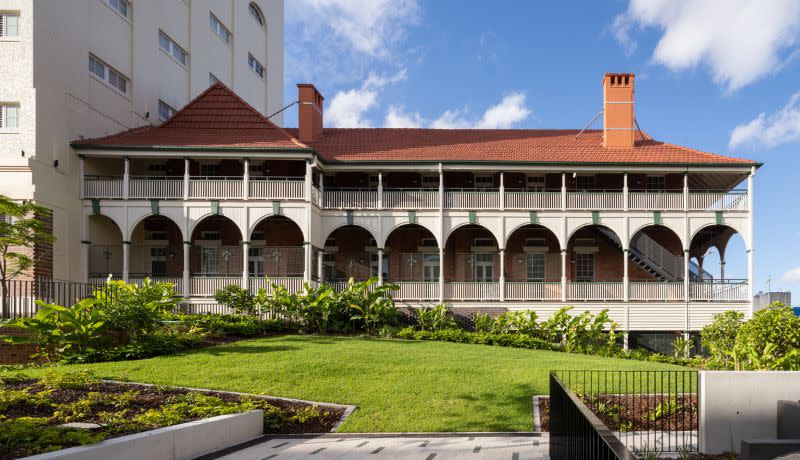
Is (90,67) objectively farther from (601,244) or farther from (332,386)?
(601,244)

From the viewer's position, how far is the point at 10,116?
→ 22.9 metres

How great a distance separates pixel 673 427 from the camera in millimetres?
11508

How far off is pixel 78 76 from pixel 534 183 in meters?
19.4

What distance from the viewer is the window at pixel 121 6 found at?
27309 millimetres

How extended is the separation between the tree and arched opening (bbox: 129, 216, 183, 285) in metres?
5.14

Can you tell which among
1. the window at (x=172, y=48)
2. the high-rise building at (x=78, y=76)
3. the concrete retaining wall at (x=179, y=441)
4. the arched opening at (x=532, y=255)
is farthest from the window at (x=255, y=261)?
the concrete retaining wall at (x=179, y=441)

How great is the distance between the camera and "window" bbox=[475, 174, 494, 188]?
28453 mm

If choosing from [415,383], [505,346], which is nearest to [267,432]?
[415,383]

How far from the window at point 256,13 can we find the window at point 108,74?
1342 cm

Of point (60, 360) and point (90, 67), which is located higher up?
point (90, 67)

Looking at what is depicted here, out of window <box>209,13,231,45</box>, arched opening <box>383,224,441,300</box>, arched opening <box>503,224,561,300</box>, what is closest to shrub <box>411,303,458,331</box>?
arched opening <box>383,224,441,300</box>

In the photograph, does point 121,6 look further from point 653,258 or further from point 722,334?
point 722,334

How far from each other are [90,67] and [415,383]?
20.5 meters

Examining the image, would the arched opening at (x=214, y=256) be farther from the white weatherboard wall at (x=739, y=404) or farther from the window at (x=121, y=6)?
the white weatherboard wall at (x=739, y=404)
